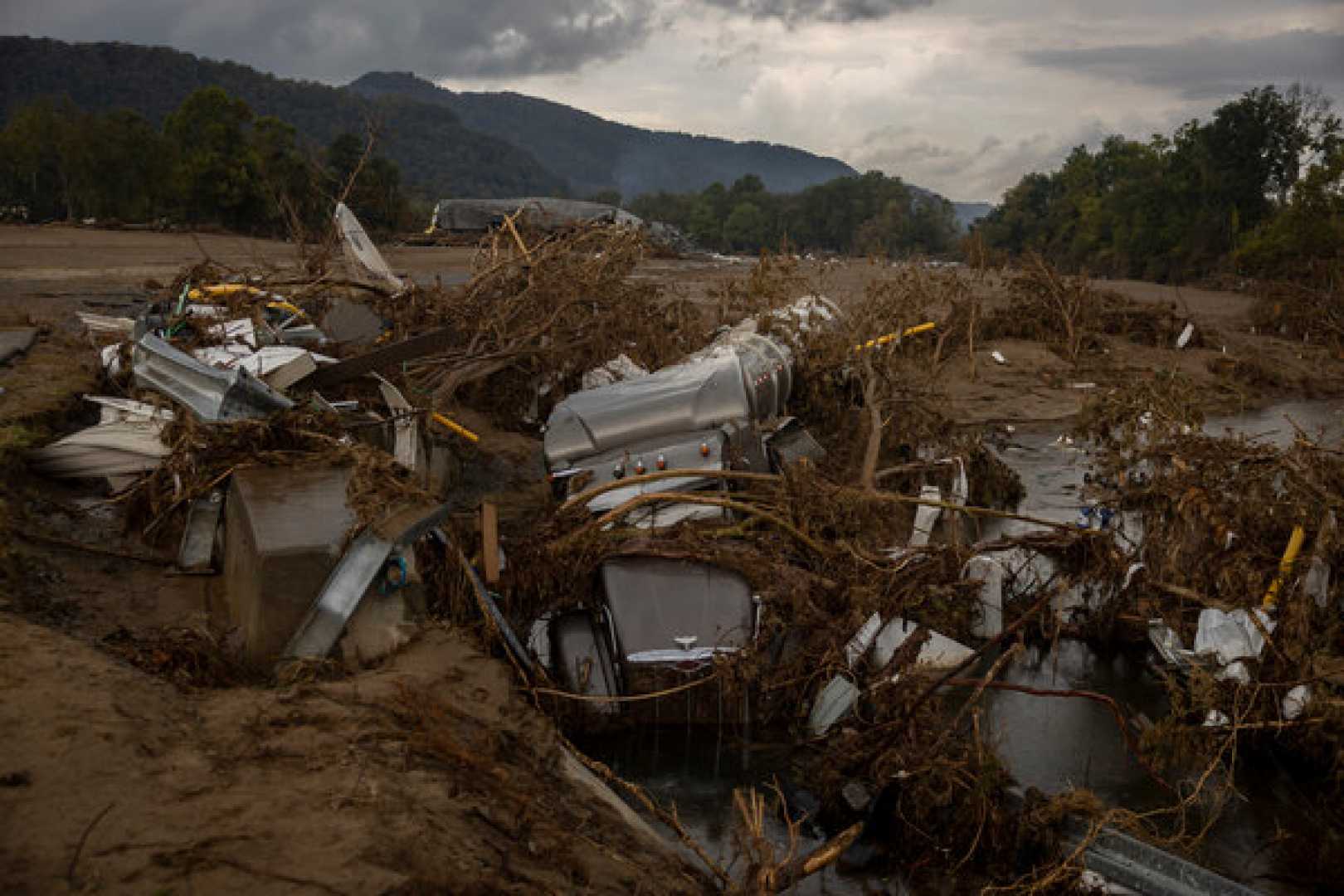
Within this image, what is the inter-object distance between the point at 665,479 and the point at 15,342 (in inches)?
252

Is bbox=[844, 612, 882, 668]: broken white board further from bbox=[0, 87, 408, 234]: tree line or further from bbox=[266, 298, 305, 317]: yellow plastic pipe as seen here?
bbox=[0, 87, 408, 234]: tree line

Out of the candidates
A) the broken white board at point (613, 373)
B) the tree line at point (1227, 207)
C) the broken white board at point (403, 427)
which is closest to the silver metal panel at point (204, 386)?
A: the broken white board at point (403, 427)

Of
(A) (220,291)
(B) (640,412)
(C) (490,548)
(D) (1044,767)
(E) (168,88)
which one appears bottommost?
(D) (1044,767)

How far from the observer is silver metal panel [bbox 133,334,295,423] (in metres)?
6.97

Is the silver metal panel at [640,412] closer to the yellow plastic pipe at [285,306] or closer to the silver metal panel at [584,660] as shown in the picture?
the silver metal panel at [584,660]

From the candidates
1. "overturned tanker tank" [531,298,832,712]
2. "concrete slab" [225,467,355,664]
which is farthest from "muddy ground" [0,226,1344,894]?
"overturned tanker tank" [531,298,832,712]

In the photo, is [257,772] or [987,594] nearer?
[257,772]

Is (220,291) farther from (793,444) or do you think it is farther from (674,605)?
(674,605)

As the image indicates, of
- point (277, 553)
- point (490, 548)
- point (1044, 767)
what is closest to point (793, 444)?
point (490, 548)

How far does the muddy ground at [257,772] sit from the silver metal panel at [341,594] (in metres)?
0.34

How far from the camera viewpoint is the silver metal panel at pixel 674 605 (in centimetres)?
638

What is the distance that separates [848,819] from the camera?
5.64 metres

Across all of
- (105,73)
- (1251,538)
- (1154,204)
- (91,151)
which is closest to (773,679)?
(1251,538)

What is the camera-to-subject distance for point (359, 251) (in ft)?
39.8
